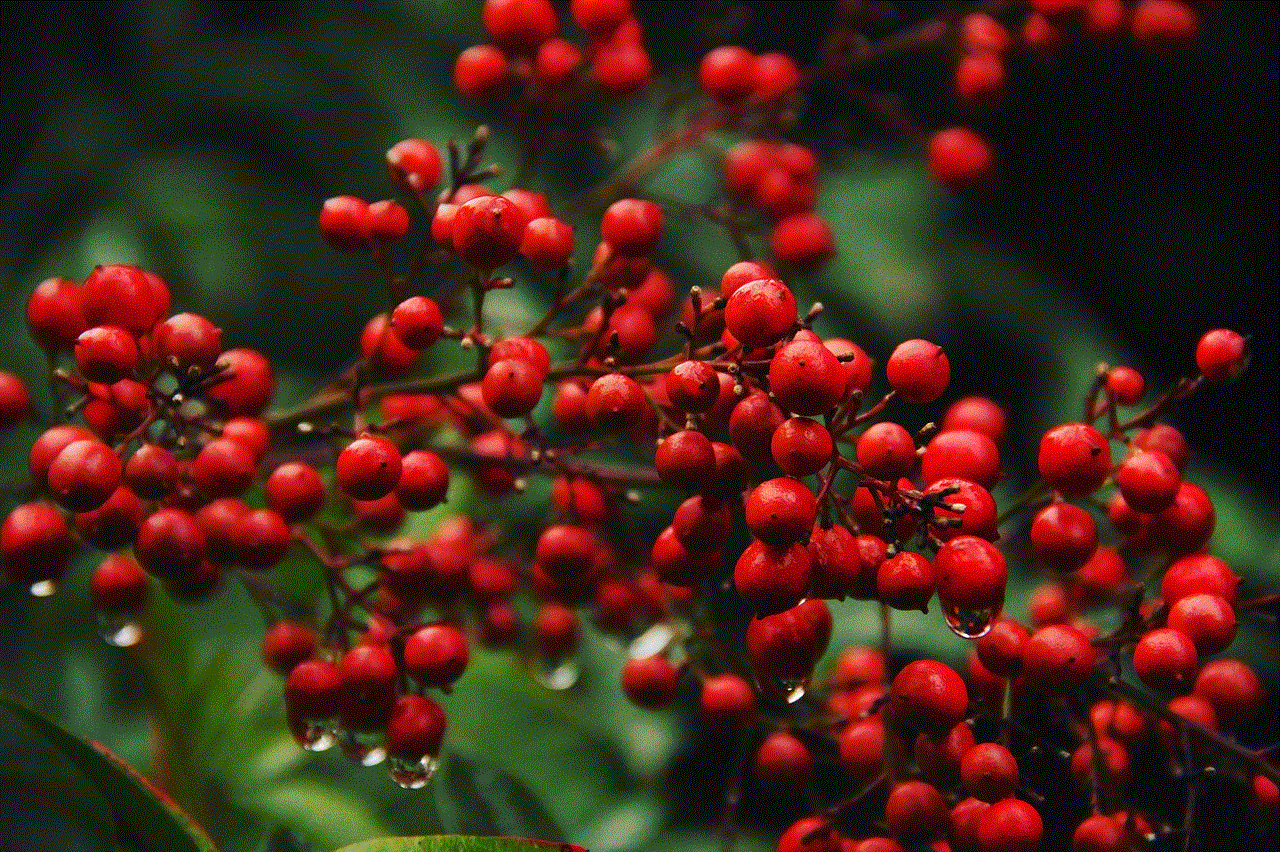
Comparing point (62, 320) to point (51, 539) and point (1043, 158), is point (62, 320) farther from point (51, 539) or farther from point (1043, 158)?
point (1043, 158)

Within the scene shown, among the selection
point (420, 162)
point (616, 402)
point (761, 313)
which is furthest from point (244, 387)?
point (761, 313)

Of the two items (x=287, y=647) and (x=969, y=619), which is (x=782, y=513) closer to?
(x=969, y=619)

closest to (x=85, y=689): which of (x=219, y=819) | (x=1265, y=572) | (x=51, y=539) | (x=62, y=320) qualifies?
(x=219, y=819)

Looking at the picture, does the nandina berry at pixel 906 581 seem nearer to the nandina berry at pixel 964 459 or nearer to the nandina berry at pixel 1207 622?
the nandina berry at pixel 964 459

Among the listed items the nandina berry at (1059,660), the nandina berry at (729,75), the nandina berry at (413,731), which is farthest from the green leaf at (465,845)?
the nandina berry at (729,75)

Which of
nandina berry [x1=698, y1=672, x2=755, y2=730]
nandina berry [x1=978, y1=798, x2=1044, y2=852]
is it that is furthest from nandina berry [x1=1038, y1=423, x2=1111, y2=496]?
nandina berry [x1=698, y1=672, x2=755, y2=730]

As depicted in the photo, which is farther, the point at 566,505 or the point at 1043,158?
the point at 1043,158

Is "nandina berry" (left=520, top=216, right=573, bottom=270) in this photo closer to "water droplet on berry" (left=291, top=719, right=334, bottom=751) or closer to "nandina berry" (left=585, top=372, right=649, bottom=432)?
"nandina berry" (left=585, top=372, right=649, bottom=432)

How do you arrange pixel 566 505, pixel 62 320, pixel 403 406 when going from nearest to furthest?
pixel 62 320
pixel 566 505
pixel 403 406
